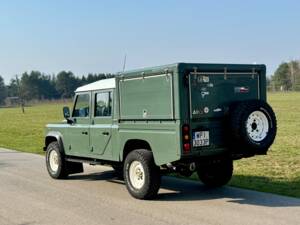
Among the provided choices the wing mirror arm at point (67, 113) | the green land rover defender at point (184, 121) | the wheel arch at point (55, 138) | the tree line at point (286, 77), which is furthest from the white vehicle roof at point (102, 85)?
the tree line at point (286, 77)

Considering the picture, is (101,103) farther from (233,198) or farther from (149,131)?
(233,198)

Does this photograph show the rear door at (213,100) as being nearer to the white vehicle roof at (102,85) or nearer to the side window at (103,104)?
the white vehicle roof at (102,85)

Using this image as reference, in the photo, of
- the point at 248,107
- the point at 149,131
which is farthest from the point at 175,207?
the point at 248,107

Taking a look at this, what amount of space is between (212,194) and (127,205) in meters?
1.69

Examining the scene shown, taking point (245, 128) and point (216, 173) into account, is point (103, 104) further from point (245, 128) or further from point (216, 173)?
point (245, 128)

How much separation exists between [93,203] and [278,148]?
925 centimetres

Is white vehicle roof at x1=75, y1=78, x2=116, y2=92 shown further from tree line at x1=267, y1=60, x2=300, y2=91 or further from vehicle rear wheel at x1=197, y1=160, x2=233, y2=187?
tree line at x1=267, y1=60, x2=300, y2=91

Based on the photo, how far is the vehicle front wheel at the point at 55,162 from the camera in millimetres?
11227

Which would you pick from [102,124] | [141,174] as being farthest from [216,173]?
[102,124]

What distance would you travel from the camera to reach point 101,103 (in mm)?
10062

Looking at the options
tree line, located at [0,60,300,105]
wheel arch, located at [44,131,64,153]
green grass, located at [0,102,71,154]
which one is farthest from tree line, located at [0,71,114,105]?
wheel arch, located at [44,131,64,153]

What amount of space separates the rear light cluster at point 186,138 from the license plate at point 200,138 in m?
0.13

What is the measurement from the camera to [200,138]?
8.09 metres

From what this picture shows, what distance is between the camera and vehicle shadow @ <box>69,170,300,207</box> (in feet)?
26.5
